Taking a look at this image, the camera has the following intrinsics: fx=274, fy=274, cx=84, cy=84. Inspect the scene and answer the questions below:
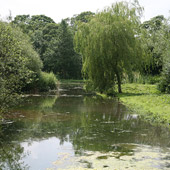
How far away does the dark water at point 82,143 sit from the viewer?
23.3ft

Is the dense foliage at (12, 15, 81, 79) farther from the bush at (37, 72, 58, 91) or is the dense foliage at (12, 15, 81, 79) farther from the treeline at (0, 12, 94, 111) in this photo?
the bush at (37, 72, 58, 91)

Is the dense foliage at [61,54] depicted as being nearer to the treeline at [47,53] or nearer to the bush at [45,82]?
the treeline at [47,53]

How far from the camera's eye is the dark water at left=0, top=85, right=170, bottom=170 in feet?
23.3

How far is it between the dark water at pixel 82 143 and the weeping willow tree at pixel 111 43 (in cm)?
997

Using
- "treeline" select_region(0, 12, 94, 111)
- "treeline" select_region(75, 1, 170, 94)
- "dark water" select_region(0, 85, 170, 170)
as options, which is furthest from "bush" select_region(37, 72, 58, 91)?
"dark water" select_region(0, 85, 170, 170)

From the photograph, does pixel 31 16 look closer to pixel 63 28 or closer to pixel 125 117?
pixel 63 28

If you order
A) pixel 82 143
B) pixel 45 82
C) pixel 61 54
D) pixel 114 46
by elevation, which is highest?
pixel 61 54

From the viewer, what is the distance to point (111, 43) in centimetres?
2300

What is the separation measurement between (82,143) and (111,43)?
49.4 feet

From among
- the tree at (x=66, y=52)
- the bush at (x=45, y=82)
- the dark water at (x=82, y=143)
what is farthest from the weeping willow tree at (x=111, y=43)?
the tree at (x=66, y=52)

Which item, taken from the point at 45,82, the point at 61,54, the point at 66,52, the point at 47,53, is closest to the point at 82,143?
the point at 45,82

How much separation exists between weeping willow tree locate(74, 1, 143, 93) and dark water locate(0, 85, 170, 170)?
9970 mm

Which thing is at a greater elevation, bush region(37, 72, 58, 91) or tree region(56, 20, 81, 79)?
tree region(56, 20, 81, 79)

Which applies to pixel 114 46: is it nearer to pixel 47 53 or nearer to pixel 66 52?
pixel 66 52
